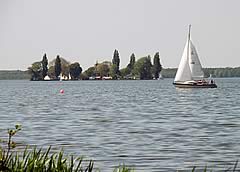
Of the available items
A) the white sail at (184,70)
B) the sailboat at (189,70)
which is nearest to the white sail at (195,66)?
the sailboat at (189,70)

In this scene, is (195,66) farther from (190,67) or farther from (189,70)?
(189,70)

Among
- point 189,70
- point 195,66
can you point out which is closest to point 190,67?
point 189,70

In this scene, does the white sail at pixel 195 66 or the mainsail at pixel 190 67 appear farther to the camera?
the mainsail at pixel 190 67

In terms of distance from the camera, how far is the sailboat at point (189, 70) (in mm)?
98438

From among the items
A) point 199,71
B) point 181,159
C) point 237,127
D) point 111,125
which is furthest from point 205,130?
point 199,71

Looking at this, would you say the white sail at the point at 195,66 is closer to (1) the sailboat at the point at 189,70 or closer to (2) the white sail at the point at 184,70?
(1) the sailboat at the point at 189,70

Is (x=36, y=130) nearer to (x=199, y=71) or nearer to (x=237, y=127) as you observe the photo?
(x=237, y=127)

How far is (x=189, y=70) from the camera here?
98.6m

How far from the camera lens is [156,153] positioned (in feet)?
75.7

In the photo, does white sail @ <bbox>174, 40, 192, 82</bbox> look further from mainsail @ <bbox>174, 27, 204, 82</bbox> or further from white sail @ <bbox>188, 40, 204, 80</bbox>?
white sail @ <bbox>188, 40, 204, 80</bbox>

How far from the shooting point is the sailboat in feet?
323

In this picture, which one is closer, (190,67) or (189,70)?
(190,67)

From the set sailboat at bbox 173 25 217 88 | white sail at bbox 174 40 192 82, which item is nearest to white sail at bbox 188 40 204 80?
sailboat at bbox 173 25 217 88

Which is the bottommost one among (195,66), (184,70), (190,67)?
(184,70)
